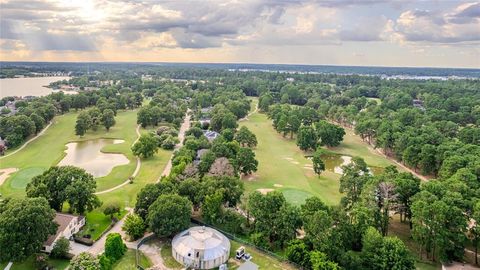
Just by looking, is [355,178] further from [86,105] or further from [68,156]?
[86,105]

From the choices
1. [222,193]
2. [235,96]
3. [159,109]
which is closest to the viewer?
[222,193]

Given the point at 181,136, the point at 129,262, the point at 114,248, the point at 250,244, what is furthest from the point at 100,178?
the point at 250,244

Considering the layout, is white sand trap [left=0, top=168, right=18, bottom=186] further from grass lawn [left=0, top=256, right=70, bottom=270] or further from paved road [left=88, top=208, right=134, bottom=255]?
grass lawn [left=0, top=256, right=70, bottom=270]

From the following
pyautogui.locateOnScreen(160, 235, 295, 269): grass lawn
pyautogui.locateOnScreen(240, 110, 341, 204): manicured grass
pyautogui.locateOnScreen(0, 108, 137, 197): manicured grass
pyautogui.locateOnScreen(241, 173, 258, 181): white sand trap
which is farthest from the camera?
pyautogui.locateOnScreen(241, 173, 258, 181): white sand trap

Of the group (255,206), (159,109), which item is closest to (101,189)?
(255,206)

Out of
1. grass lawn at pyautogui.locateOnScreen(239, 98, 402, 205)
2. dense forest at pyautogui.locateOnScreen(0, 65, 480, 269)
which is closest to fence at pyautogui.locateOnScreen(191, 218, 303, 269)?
dense forest at pyautogui.locateOnScreen(0, 65, 480, 269)

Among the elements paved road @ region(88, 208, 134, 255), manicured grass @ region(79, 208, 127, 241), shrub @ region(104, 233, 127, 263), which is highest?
shrub @ region(104, 233, 127, 263)

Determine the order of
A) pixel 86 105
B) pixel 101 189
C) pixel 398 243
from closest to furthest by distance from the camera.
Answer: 1. pixel 398 243
2. pixel 101 189
3. pixel 86 105
